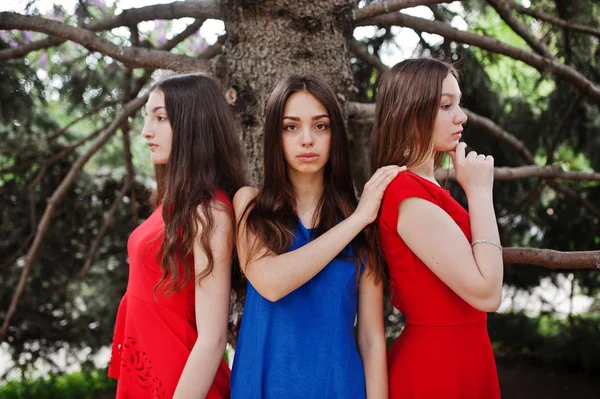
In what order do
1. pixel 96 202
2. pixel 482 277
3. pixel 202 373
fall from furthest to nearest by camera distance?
pixel 96 202 < pixel 202 373 < pixel 482 277

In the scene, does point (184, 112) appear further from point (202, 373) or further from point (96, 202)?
point (96, 202)

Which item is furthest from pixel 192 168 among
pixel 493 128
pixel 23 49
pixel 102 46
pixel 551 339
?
pixel 551 339

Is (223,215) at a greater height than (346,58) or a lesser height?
lesser

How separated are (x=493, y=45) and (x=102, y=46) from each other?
6.22 ft

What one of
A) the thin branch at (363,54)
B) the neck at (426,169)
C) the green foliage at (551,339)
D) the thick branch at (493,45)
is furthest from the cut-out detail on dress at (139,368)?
the green foliage at (551,339)

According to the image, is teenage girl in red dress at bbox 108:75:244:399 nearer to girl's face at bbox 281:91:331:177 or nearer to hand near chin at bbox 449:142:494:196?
girl's face at bbox 281:91:331:177

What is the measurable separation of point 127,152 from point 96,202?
1.14 meters

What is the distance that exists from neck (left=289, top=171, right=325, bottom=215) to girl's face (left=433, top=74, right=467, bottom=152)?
42cm

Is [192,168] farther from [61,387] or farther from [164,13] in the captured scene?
[61,387]

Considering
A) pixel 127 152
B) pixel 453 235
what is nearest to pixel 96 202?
pixel 127 152

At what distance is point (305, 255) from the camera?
1872mm

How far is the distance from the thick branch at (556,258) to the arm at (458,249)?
388 millimetres

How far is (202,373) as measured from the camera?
1.91 metres

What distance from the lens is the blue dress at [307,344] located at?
1.90m
